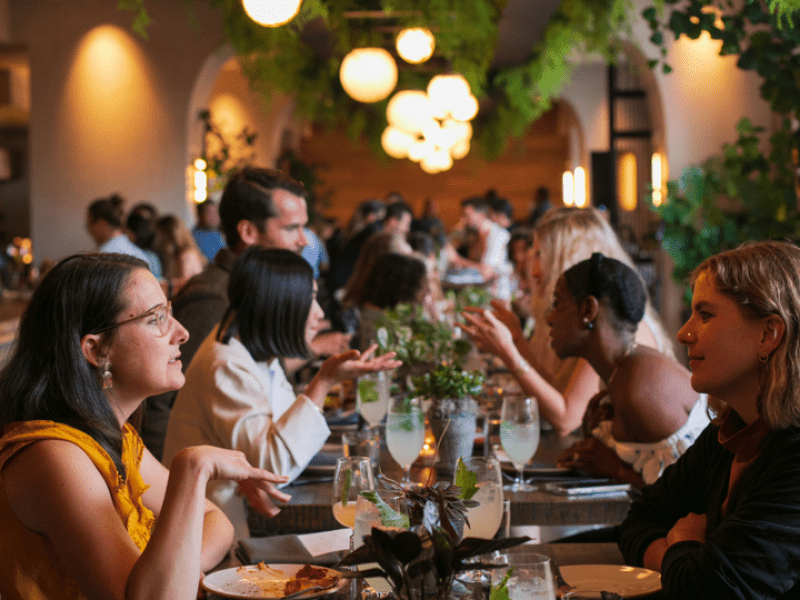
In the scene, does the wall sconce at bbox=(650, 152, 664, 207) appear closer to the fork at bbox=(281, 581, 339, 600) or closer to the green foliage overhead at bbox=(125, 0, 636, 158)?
the green foliage overhead at bbox=(125, 0, 636, 158)

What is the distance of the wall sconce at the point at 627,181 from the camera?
40.1 feet

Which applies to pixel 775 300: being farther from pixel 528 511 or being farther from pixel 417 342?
pixel 417 342

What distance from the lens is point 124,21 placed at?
778 cm

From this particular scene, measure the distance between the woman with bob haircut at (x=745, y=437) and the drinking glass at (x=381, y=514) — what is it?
509 millimetres

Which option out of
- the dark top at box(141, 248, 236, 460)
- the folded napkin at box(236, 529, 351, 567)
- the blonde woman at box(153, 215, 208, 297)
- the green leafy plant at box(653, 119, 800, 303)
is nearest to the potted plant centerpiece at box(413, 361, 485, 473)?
the folded napkin at box(236, 529, 351, 567)

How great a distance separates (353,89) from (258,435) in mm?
4092

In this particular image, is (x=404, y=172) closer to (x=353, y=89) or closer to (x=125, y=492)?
(x=353, y=89)

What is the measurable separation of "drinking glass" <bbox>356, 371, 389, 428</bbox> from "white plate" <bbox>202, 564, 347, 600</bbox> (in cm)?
89

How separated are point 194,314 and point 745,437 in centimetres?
182

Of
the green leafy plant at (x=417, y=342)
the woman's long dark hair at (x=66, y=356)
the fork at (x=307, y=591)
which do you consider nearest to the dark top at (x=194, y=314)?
the green leafy plant at (x=417, y=342)

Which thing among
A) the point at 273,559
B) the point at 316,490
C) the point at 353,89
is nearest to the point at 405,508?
the point at 273,559

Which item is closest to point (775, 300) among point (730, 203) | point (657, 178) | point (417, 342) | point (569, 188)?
point (417, 342)

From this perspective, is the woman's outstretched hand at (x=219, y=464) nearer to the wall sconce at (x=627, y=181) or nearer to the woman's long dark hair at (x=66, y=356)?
the woman's long dark hair at (x=66, y=356)

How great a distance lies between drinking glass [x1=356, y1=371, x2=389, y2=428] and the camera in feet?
7.49
